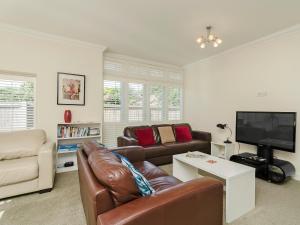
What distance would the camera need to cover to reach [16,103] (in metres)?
3.12

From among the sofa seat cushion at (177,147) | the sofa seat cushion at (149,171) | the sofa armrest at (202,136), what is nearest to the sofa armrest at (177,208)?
the sofa seat cushion at (149,171)

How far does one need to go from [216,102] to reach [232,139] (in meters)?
1.03

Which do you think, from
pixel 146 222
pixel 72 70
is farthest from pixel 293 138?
pixel 72 70

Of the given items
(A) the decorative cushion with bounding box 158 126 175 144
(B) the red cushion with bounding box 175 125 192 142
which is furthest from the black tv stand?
(A) the decorative cushion with bounding box 158 126 175 144

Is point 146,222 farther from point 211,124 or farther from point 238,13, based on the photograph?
point 211,124

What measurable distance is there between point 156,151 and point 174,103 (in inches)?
88.7

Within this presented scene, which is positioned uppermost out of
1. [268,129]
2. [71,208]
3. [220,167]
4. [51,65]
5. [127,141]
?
[51,65]

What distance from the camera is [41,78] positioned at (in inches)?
124

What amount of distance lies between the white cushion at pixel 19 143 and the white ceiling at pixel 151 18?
1.91 m

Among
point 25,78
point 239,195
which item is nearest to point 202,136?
point 239,195

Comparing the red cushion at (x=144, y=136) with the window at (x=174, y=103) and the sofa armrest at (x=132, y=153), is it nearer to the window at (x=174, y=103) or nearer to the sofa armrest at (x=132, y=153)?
the sofa armrest at (x=132, y=153)

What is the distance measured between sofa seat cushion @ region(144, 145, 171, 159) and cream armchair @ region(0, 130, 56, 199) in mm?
1666

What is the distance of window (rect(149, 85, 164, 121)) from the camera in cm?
477

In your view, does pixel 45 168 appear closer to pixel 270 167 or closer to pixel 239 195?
pixel 239 195
